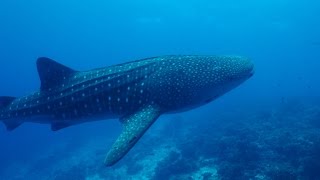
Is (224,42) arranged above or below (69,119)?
below

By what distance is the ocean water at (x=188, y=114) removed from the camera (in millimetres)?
17953

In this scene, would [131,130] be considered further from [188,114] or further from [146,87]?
[188,114]

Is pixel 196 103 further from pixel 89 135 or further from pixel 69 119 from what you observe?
pixel 89 135

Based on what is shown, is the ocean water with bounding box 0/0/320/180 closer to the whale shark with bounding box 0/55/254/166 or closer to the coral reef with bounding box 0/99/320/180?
the coral reef with bounding box 0/99/320/180

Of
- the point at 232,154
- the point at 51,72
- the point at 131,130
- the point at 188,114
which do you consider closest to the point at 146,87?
the point at 131,130

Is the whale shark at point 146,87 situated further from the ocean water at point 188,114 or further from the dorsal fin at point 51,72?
the ocean water at point 188,114

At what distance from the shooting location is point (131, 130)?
536 cm

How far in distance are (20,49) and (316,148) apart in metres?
206

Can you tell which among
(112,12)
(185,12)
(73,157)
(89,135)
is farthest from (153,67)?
(112,12)

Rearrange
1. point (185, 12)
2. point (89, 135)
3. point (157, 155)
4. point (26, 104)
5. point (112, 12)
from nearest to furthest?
point (26, 104), point (157, 155), point (89, 135), point (185, 12), point (112, 12)

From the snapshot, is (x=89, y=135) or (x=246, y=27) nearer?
(x=89, y=135)

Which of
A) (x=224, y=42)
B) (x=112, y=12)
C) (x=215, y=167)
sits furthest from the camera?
(x=224, y=42)

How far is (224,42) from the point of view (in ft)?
608

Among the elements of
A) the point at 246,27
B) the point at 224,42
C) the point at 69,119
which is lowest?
the point at 224,42
